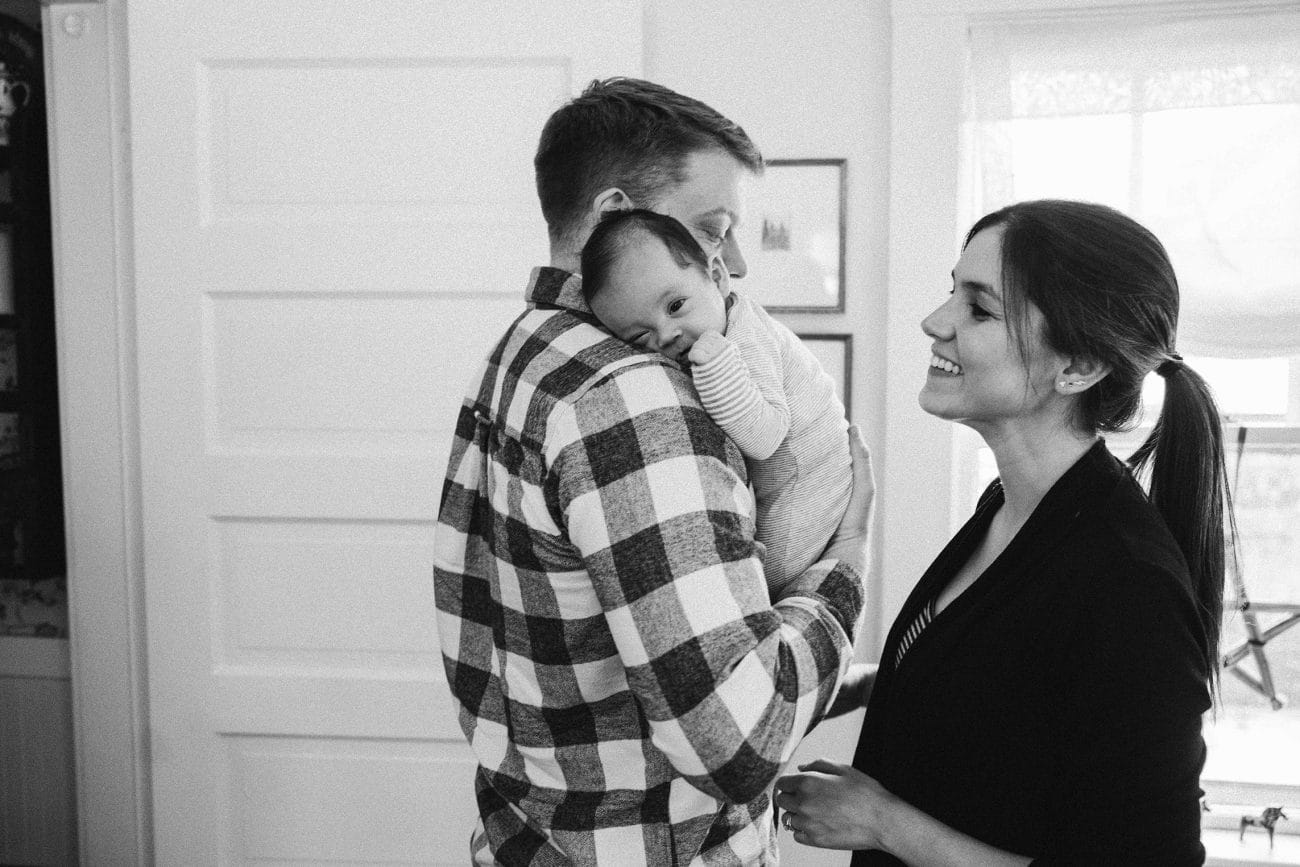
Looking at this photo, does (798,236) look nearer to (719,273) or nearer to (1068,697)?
(719,273)

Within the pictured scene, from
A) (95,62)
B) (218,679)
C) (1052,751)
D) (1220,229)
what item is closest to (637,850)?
(1052,751)

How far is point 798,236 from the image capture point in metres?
2.31

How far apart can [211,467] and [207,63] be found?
0.85m

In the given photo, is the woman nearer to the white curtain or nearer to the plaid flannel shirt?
the plaid flannel shirt

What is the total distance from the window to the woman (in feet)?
3.56

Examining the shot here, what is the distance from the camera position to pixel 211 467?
228 cm

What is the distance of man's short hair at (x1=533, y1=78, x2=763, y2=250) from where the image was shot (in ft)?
3.29

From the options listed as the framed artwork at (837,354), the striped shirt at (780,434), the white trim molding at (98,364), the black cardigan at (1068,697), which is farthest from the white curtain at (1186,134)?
the white trim molding at (98,364)

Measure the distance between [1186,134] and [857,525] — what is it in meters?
1.65

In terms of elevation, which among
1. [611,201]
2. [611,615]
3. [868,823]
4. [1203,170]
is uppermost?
[1203,170]

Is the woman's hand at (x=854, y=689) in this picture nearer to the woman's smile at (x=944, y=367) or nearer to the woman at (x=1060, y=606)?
the woman at (x=1060, y=606)

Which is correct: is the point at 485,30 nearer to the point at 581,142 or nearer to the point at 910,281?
the point at 910,281

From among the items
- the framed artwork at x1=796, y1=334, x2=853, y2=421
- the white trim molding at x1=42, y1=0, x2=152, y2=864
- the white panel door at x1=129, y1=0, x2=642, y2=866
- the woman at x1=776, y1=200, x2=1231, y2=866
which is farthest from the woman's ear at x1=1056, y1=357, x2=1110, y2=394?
the white trim molding at x1=42, y1=0, x2=152, y2=864

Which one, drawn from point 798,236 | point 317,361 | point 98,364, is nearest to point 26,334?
point 98,364
